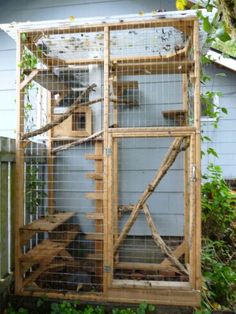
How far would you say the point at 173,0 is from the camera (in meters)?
3.95

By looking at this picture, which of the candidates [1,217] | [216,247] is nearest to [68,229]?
[1,217]

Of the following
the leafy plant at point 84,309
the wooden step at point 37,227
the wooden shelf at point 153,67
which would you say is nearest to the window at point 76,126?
the wooden shelf at point 153,67

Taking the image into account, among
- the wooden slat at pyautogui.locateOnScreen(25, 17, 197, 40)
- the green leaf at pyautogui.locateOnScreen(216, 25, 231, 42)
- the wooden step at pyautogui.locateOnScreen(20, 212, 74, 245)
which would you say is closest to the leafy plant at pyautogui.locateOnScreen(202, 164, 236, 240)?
the wooden step at pyautogui.locateOnScreen(20, 212, 74, 245)

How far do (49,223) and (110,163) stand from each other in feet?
3.50

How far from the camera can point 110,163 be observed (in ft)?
8.88

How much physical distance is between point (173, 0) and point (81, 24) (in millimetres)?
1895

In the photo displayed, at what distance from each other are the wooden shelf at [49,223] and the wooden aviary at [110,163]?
0.01m

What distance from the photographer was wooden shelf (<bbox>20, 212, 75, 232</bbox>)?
288 centimetres

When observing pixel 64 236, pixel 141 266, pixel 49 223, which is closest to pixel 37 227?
pixel 49 223

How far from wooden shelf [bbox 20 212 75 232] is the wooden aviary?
0.04 ft

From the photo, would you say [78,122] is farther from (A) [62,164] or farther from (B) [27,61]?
(B) [27,61]

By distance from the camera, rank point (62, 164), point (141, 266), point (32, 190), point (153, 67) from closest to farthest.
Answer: point (153, 67) < point (32, 190) < point (141, 266) < point (62, 164)

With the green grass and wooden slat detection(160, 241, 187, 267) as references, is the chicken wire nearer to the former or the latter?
wooden slat detection(160, 241, 187, 267)

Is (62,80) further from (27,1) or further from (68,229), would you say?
(68,229)
